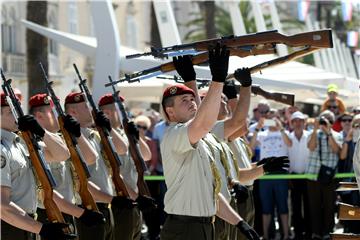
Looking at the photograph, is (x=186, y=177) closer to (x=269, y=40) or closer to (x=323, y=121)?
(x=269, y=40)

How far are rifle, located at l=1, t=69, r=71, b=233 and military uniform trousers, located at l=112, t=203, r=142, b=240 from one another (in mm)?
2084

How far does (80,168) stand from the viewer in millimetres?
8047

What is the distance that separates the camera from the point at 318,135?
13828 mm

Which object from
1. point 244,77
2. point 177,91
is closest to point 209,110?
point 177,91

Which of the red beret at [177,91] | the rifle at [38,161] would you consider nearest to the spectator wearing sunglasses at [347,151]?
the red beret at [177,91]

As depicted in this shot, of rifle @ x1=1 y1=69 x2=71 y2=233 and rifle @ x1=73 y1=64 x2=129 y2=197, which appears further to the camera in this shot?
rifle @ x1=73 y1=64 x2=129 y2=197

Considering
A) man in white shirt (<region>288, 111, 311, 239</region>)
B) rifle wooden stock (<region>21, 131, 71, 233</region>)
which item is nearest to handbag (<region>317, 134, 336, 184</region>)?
man in white shirt (<region>288, 111, 311, 239</region>)

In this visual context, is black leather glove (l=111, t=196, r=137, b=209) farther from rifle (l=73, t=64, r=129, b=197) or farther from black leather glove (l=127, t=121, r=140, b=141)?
black leather glove (l=127, t=121, r=140, b=141)

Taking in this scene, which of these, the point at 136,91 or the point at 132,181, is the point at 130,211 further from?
the point at 136,91

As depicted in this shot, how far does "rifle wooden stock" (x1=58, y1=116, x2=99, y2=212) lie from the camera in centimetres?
801

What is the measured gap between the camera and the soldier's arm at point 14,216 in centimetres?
635

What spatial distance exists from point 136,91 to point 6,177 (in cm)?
1185

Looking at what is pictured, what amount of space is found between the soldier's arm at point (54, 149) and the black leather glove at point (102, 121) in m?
1.39

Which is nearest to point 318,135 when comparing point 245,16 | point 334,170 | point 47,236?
point 334,170
